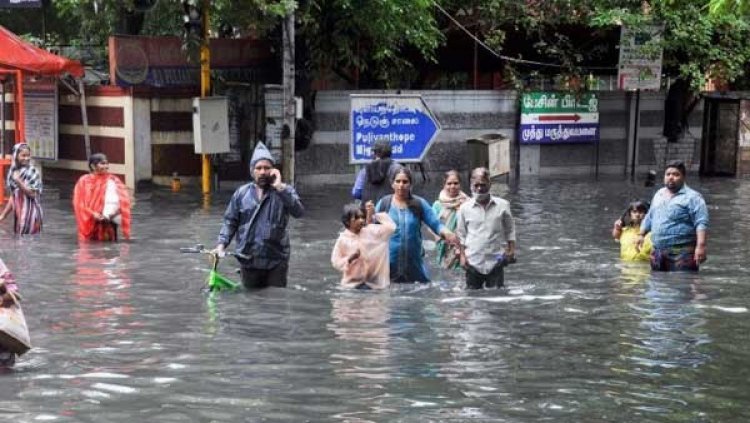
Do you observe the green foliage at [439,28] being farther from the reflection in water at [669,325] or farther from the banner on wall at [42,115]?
the reflection in water at [669,325]

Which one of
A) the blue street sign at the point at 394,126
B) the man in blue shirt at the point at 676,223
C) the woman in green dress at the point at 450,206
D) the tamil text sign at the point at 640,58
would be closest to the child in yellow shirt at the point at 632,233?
the man in blue shirt at the point at 676,223

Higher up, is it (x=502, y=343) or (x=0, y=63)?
(x=0, y=63)

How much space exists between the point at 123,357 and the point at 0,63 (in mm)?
12201

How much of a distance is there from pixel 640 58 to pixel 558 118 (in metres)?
2.10

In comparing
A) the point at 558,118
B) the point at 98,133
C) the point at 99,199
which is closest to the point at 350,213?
Answer: the point at 99,199

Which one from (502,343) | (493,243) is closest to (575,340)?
(502,343)

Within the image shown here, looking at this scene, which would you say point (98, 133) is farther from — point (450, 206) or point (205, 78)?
point (450, 206)

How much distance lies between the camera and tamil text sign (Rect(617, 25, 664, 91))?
84.4ft

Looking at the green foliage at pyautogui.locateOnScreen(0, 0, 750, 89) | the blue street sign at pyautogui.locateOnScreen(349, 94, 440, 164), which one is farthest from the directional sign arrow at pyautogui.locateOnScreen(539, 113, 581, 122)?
the blue street sign at pyautogui.locateOnScreen(349, 94, 440, 164)

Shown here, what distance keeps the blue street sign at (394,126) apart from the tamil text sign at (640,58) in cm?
444

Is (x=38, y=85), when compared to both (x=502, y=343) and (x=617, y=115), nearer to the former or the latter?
(x=617, y=115)

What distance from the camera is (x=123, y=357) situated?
886 centimetres

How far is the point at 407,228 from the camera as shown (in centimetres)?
1136

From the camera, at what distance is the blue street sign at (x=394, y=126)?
78.6 ft
